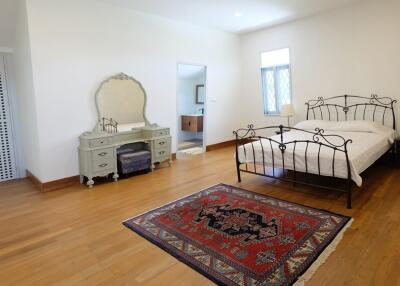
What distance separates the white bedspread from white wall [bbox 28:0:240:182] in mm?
2338

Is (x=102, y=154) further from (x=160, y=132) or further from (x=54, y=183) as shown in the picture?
(x=160, y=132)

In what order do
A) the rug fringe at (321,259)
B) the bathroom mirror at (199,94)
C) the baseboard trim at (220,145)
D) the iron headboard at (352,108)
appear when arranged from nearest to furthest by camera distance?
the rug fringe at (321,259), the iron headboard at (352,108), the baseboard trim at (220,145), the bathroom mirror at (199,94)

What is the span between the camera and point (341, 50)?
5.16 metres

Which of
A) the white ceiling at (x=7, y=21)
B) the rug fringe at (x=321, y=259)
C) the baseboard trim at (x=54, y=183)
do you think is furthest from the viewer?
the baseboard trim at (x=54, y=183)

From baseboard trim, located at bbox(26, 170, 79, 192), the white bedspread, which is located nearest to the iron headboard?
the white bedspread

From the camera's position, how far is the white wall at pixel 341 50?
4637 mm

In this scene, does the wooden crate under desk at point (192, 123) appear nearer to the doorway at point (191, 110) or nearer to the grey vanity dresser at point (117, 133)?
the doorway at point (191, 110)

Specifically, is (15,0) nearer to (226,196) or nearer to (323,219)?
(226,196)

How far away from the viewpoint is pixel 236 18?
5371mm

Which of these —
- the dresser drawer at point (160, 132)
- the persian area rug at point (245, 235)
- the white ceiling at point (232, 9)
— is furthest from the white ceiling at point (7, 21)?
the persian area rug at point (245, 235)

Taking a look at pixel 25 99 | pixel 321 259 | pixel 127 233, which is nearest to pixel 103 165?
pixel 25 99

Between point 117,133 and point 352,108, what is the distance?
4.40m

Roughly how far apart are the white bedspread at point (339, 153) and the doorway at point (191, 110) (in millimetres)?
2724

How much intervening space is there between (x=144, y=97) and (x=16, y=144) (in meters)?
2.32
